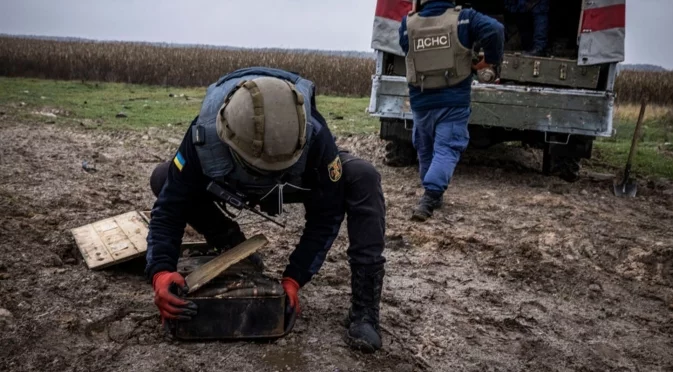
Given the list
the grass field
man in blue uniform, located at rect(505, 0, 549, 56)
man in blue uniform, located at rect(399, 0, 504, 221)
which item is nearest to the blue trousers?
man in blue uniform, located at rect(399, 0, 504, 221)

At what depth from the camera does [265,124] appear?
7.63 feet

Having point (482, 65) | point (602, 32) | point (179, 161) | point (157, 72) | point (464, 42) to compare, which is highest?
point (602, 32)

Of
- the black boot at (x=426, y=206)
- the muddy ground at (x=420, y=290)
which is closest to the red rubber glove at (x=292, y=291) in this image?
the muddy ground at (x=420, y=290)

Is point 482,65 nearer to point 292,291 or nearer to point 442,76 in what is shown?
point 442,76

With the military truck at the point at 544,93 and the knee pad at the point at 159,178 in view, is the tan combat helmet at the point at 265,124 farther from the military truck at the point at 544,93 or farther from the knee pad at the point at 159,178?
the military truck at the point at 544,93

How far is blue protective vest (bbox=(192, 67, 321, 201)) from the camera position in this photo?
2.50m

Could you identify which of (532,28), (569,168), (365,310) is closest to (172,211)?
(365,310)

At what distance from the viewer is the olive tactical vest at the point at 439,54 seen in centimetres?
485

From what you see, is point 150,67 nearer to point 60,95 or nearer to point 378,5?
point 60,95

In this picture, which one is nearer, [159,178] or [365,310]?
[365,310]

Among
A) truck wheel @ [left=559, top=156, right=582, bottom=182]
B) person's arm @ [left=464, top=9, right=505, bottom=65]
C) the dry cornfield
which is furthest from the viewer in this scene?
the dry cornfield

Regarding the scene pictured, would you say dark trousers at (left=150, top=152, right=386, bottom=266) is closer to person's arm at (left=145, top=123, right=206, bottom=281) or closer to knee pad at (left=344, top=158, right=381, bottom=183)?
knee pad at (left=344, top=158, right=381, bottom=183)

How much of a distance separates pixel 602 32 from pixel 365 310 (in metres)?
4.49

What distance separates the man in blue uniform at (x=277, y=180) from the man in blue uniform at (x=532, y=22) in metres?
5.46
